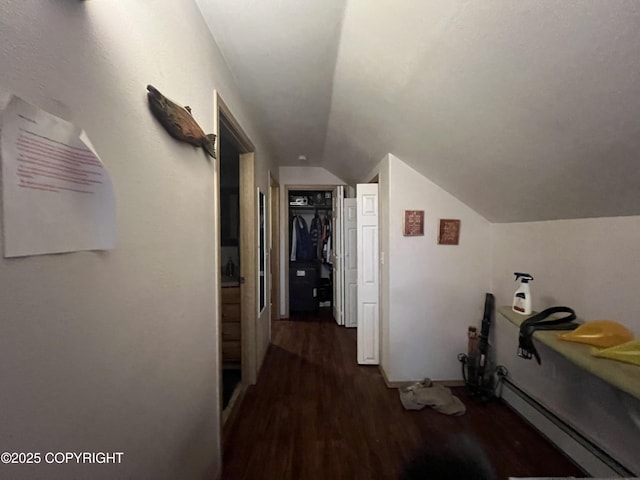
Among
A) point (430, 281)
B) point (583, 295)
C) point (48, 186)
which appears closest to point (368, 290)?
point (430, 281)

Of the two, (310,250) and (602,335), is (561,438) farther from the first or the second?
(310,250)

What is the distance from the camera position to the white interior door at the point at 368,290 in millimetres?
2873

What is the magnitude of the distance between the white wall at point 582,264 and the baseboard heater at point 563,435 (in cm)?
67

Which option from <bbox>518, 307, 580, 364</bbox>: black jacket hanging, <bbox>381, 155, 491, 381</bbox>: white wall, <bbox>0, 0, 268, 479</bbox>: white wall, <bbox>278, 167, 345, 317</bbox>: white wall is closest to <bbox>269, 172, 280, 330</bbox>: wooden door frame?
<bbox>278, 167, 345, 317</bbox>: white wall

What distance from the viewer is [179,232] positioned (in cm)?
111

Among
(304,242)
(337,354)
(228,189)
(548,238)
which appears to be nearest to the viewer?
(548,238)

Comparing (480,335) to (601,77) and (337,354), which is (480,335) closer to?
(337,354)

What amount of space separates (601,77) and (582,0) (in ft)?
0.88

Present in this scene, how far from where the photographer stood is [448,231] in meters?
2.44

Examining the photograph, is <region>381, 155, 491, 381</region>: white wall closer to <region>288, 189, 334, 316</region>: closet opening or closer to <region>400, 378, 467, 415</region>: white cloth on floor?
<region>400, 378, 467, 415</region>: white cloth on floor

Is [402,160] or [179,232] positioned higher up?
[402,160]

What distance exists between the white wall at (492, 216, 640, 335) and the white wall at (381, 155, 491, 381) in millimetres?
268

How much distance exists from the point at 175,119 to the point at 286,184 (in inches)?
137

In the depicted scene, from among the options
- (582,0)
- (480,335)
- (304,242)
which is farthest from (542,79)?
(304,242)
